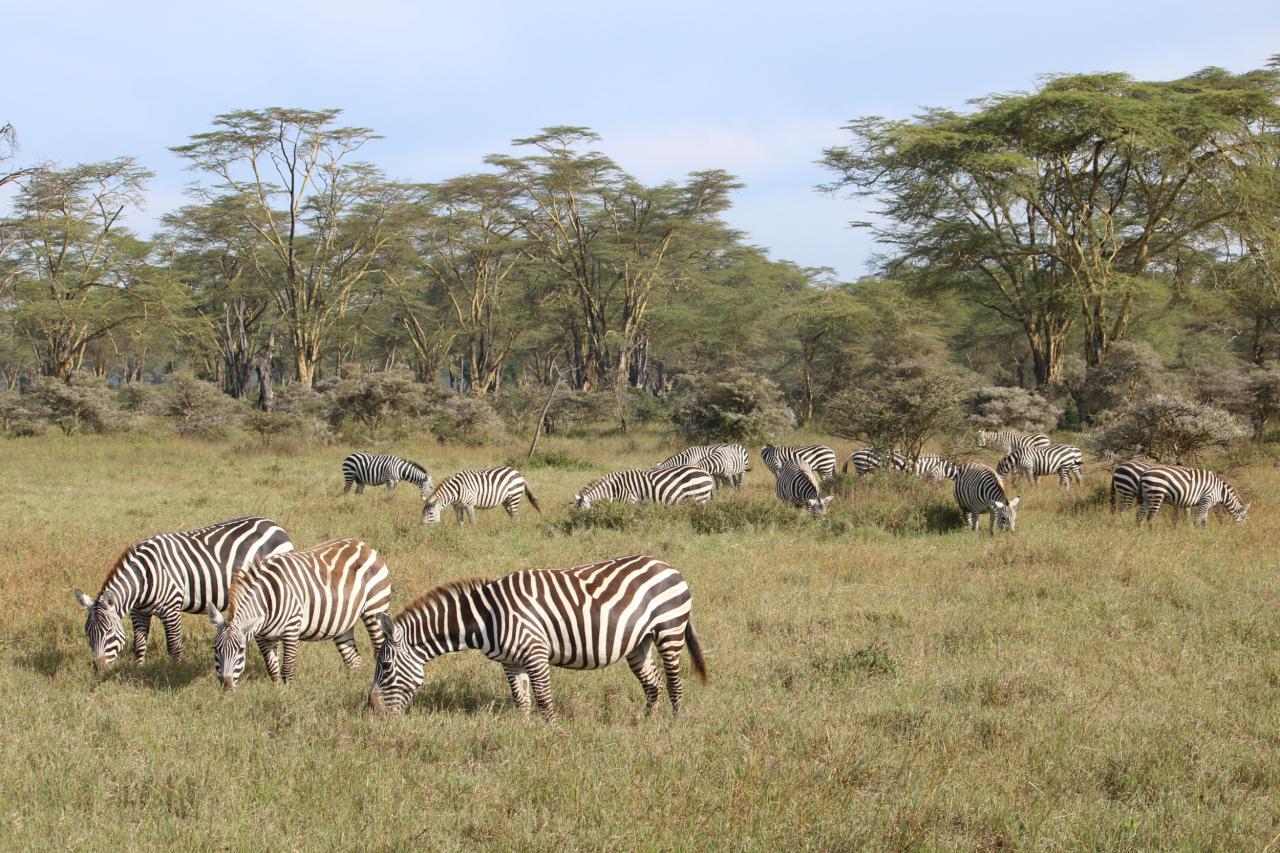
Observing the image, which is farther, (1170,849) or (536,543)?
(536,543)

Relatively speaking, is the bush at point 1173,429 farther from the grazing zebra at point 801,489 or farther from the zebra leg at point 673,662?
the zebra leg at point 673,662

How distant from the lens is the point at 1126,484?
13250mm

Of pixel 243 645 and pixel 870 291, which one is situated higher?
pixel 870 291

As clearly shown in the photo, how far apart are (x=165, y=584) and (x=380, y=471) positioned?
10596 mm

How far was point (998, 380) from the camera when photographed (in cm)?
5506

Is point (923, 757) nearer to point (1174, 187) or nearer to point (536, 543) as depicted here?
point (536, 543)

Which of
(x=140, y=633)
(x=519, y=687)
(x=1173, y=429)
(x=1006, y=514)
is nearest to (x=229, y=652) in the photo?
(x=140, y=633)

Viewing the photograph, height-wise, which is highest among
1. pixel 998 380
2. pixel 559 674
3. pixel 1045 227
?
pixel 1045 227

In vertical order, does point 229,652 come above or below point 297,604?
below

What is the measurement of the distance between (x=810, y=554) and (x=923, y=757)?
6.09m

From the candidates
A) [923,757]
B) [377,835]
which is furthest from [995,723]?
[377,835]

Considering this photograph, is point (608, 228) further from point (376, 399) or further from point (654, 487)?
point (654, 487)

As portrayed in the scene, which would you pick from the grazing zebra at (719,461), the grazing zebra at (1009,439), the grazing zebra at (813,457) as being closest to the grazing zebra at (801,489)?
the grazing zebra at (813,457)

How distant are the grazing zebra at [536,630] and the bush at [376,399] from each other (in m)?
22.8
